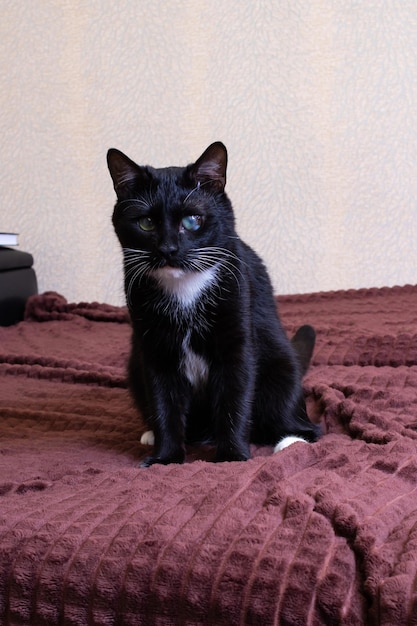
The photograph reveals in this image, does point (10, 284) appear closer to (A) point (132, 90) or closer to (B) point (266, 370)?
(A) point (132, 90)

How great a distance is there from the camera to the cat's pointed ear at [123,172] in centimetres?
103

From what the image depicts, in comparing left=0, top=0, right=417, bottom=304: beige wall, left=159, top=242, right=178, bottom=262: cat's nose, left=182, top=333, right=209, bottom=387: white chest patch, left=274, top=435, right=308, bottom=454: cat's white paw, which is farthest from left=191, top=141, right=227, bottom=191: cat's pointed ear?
left=0, top=0, right=417, bottom=304: beige wall

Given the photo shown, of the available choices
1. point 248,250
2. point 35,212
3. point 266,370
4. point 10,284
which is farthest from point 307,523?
point 35,212

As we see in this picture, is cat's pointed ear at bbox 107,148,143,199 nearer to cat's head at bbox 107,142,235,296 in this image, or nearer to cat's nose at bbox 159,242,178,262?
cat's head at bbox 107,142,235,296

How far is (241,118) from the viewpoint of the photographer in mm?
2416

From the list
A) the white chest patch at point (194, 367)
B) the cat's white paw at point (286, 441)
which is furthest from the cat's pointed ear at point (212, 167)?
the cat's white paw at point (286, 441)

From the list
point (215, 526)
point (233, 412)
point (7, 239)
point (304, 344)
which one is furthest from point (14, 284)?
point (215, 526)

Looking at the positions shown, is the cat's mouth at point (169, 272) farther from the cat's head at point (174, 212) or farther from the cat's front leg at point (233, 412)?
the cat's front leg at point (233, 412)

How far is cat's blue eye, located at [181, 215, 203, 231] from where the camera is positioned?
100 cm

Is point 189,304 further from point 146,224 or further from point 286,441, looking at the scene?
point 286,441

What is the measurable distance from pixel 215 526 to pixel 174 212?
476 mm

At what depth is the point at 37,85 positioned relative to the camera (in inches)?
97.0

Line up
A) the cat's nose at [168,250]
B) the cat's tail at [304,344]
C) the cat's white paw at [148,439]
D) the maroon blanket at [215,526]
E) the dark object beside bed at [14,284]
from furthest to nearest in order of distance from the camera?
1. the dark object beside bed at [14,284]
2. the cat's tail at [304,344]
3. the cat's white paw at [148,439]
4. the cat's nose at [168,250]
5. the maroon blanket at [215,526]

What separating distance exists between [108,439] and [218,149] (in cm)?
48
